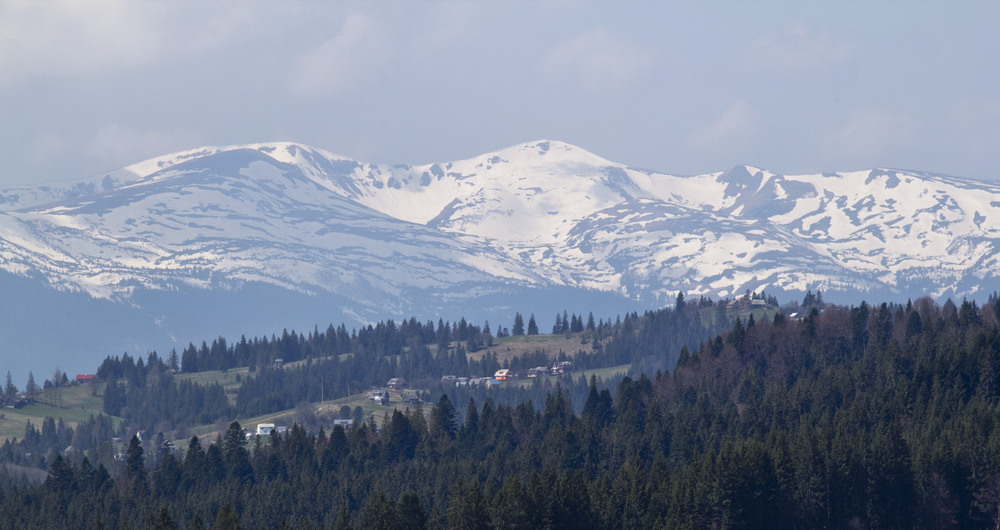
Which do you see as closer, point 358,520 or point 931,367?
point 358,520

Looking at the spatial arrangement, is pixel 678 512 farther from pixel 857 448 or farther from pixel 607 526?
pixel 857 448

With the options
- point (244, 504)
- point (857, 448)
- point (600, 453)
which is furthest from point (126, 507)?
point (857, 448)

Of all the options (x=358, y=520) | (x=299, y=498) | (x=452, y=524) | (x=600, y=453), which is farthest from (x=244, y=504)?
(x=452, y=524)

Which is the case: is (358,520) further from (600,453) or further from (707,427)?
(707,427)

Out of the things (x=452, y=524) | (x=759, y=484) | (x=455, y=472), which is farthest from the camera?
(x=455, y=472)

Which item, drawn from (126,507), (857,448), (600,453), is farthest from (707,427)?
(126,507)

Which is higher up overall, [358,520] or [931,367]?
[931,367]

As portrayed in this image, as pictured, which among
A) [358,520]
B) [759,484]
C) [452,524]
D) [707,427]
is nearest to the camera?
[452,524]

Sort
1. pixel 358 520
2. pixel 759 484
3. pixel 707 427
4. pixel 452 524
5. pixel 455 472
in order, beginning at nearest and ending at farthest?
1. pixel 452 524
2. pixel 759 484
3. pixel 358 520
4. pixel 455 472
5. pixel 707 427

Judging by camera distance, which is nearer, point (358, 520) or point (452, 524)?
point (452, 524)
